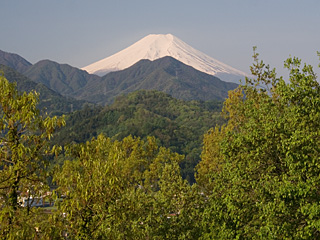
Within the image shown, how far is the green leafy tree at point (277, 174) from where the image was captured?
53.5 ft

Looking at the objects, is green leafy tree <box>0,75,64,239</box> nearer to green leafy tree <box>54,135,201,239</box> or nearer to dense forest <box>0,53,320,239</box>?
dense forest <box>0,53,320,239</box>

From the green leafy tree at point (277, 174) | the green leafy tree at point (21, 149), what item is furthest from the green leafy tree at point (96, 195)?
the green leafy tree at point (277, 174)

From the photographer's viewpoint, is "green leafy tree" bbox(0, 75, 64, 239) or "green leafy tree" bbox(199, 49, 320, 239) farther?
"green leafy tree" bbox(199, 49, 320, 239)

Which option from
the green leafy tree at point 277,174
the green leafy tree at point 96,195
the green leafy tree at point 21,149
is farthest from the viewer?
the green leafy tree at point 277,174

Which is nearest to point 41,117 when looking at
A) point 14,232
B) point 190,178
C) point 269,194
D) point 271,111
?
point 14,232

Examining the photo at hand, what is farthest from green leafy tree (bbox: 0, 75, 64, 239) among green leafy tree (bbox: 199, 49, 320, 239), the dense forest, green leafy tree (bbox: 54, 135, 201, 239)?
green leafy tree (bbox: 199, 49, 320, 239)

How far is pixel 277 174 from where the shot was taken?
1875 cm

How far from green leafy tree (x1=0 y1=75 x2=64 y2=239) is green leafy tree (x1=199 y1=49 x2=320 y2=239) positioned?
27.1 feet

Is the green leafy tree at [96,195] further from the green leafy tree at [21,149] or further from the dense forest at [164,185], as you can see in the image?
the green leafy tree at [21,149]

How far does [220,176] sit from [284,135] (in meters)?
5.32

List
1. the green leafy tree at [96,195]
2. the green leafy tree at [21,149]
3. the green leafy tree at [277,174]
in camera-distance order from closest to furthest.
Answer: the green leafy tree at [21,149], the green leafy tree at [96,195], the green leafy tree at [277,174]

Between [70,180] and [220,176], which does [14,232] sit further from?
[220,176]

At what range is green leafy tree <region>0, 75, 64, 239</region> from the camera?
43.5 ft

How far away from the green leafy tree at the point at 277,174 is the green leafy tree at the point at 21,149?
27.1ft
